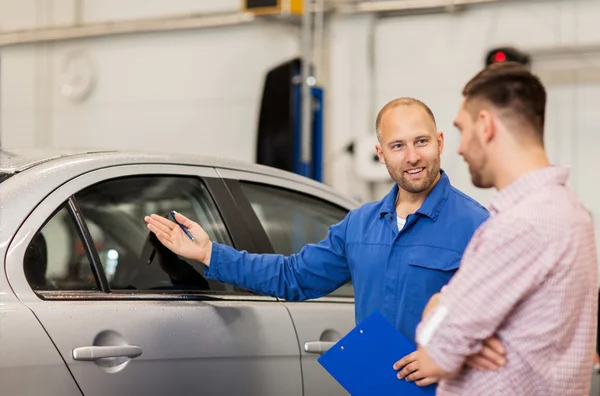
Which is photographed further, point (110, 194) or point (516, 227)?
point (110, 194)

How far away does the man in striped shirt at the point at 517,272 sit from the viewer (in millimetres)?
1850

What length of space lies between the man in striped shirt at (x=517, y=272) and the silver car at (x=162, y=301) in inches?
41.0

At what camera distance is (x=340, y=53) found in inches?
331

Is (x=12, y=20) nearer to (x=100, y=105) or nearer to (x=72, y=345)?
(x=100, y=105)

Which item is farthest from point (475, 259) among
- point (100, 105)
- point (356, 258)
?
point (100, 105)

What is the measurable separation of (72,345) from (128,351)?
0.18m

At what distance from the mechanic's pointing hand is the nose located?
0.68m

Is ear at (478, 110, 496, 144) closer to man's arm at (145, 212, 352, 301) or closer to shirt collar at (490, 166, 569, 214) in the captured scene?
shirt collar at (490, 166, 569, 214)

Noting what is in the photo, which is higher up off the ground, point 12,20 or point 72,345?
point 12,20

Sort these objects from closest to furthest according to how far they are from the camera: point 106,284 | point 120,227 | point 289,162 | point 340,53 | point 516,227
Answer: point 516,227 < point 106,284 < point 120,227 < point 289,162 < point 340,53

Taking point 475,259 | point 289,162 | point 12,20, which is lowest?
point 289,162

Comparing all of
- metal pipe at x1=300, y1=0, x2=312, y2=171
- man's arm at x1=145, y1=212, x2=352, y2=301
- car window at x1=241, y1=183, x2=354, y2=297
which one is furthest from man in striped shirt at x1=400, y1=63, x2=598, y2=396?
metal pipe at x1=300, y1=0, x2=312, y2=171

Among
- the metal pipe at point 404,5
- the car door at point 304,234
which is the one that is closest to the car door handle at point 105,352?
the car door at point 304,234

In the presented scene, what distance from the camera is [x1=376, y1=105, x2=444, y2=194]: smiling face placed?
8.55 ft
